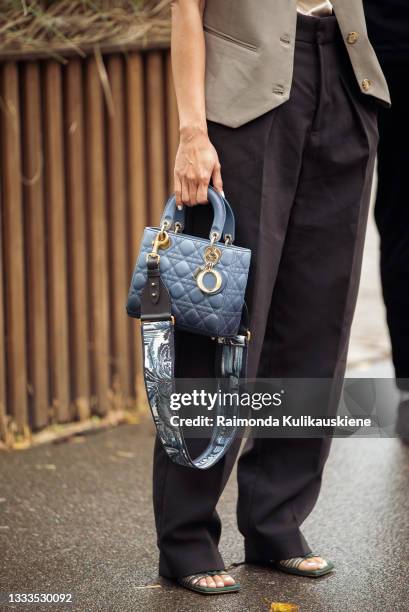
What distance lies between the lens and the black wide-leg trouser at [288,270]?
2.44 meters

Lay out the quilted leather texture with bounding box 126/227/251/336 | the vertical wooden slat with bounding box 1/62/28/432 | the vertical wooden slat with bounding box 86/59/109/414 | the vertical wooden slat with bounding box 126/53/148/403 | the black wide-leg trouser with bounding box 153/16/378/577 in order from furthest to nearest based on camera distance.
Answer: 1. the vertical wooden slat with bounding box 126/53/148/403
2. the vertical wooden slat with bounding box 86/59/109/414
3. the vertical wooden slat with bounding box 1/62/28/432
4. the black wide-leg trouser with bounding box 153/16/378/577
5. the quilted leather texture with bounding box 126/227/251/336

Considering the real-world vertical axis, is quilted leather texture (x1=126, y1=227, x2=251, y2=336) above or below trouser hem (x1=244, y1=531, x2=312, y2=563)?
above

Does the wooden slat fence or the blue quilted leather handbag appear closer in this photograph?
the blue quilted leather handbag

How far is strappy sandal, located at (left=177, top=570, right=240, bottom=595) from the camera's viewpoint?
2.49 m

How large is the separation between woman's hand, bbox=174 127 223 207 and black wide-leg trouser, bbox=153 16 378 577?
0.19 ft

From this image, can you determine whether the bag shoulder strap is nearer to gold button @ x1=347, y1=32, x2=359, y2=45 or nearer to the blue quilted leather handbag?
the blue quilted leather handbag

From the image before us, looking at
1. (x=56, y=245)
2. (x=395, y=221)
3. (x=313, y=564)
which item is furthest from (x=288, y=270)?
(x=56, y=245)

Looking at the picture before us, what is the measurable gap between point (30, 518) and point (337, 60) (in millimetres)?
1682

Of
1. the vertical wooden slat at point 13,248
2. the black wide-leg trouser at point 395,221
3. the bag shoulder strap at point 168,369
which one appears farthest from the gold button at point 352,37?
the vertical wooden slat at point 13,248

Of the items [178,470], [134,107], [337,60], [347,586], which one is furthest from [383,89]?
[134,107]

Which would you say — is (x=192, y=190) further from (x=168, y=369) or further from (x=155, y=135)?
(x=155, y=135)

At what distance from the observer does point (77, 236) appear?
4.15 metres

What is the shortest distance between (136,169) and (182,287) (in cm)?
209

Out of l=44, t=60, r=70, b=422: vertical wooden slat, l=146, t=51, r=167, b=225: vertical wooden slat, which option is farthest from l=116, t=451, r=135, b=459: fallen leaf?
l=146, t=51, r=167, b=225: vertical wooden slat
